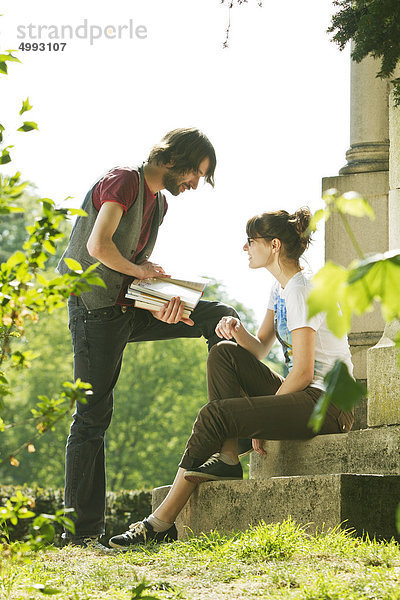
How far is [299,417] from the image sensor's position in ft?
14.1

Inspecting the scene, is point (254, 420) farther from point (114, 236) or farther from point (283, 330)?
point (114, 236)

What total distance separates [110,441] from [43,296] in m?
26.5

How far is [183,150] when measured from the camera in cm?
484

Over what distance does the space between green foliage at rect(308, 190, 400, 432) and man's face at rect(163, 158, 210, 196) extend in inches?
139

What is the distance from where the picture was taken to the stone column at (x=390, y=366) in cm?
448

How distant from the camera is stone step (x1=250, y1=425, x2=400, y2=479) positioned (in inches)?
165

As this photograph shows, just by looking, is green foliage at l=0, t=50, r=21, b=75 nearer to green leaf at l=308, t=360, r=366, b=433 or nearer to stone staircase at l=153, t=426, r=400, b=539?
green leaf at l=308, t=360, r=366, b=433

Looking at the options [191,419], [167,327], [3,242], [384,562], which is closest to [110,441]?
[191,419]

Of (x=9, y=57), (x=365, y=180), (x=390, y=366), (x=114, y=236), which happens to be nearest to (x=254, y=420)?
(x=390, y=366)

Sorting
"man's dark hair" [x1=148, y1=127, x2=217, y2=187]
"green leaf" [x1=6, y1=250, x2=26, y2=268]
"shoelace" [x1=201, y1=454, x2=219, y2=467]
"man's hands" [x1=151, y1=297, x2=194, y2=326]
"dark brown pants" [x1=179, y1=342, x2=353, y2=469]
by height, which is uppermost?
"man's dark hair" [x1=148, y1=127, x2=217, y2=187]

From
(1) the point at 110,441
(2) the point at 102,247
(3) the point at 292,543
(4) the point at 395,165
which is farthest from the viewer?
(1) the point at 110,441

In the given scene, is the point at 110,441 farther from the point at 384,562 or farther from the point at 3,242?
the point at 384,562

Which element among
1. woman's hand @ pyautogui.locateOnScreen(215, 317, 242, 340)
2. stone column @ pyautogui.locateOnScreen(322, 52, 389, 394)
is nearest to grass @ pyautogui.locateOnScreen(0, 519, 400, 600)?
woman's hand @ pyautogui.locateOnScreen(215, 317, 242, 340)

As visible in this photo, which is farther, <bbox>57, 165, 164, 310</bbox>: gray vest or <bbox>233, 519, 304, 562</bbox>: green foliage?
<bbox>57, 165, 164, 310</bbox>: gray vest
